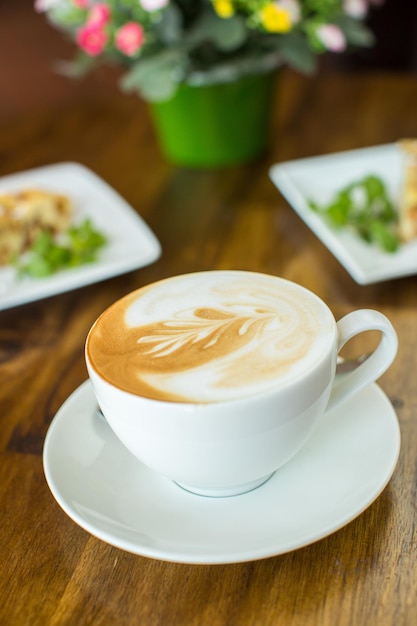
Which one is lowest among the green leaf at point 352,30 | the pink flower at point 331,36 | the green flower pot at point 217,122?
the green flower pot at point 217,122

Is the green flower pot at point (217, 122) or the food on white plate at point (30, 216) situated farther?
the green flower pot at point (217, 122)

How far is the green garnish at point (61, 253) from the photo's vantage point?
1.12 m

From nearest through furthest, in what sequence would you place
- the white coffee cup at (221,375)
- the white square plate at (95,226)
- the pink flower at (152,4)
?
1. the white coffee cup at (221,375)
2. the white square plate at (95,226)
3. the pink flower at (152,4)

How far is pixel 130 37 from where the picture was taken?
129 cm

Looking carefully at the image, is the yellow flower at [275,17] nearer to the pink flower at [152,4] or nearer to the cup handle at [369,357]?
the pink flower at [152,4]

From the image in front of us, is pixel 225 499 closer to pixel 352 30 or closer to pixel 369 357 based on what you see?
pixel 369 357

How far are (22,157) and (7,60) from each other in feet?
4.75

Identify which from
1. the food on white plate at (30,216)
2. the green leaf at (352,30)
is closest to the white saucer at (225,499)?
the food on white plate at (30,216)

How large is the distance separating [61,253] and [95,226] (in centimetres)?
15

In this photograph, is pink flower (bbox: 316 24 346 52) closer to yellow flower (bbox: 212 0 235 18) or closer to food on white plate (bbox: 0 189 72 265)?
yellow flower (bbox: 212 0 235 18)

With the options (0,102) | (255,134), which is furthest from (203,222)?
(0,102)

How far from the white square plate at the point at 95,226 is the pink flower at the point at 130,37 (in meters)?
0.24

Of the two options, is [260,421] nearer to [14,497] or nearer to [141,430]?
[141,430]

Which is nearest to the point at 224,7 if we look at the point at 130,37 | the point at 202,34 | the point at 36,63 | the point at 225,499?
the point at 202,34
